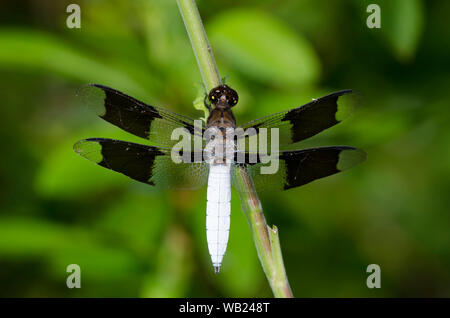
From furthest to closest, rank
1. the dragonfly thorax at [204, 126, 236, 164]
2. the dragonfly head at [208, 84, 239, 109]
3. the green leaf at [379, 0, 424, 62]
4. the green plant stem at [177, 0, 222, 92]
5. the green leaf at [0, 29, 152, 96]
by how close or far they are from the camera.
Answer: the green leaf at [0, 29, 152, 96] < the green leaf at [379, 0, 424, 62] < the dragonfly thorax at [204, 126, 236, 164] < the dragonfly head at [208, 84, 239, 109] < the green plant stem at [177, 0, 222, 92]

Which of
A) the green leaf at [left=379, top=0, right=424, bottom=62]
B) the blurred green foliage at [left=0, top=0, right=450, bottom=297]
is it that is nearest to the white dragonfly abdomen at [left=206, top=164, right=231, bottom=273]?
the blurred green foliage at [left=0, top=0, right=450, bottom=297]

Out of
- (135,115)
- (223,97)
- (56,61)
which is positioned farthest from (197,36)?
(56,61)

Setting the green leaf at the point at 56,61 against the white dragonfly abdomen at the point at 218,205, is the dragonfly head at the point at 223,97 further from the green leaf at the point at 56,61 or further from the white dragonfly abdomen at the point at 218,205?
the green leaf at the point at 56,61

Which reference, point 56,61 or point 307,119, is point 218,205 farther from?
point 56,61

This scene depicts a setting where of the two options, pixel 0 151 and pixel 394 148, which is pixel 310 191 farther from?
pixel 0 151

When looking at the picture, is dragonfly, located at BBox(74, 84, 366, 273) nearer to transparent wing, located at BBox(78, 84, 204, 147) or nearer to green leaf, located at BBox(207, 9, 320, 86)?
transparent wing, located at BBox(78, 84, 204, 147)

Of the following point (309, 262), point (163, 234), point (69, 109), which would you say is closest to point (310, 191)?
point (309, 262)
